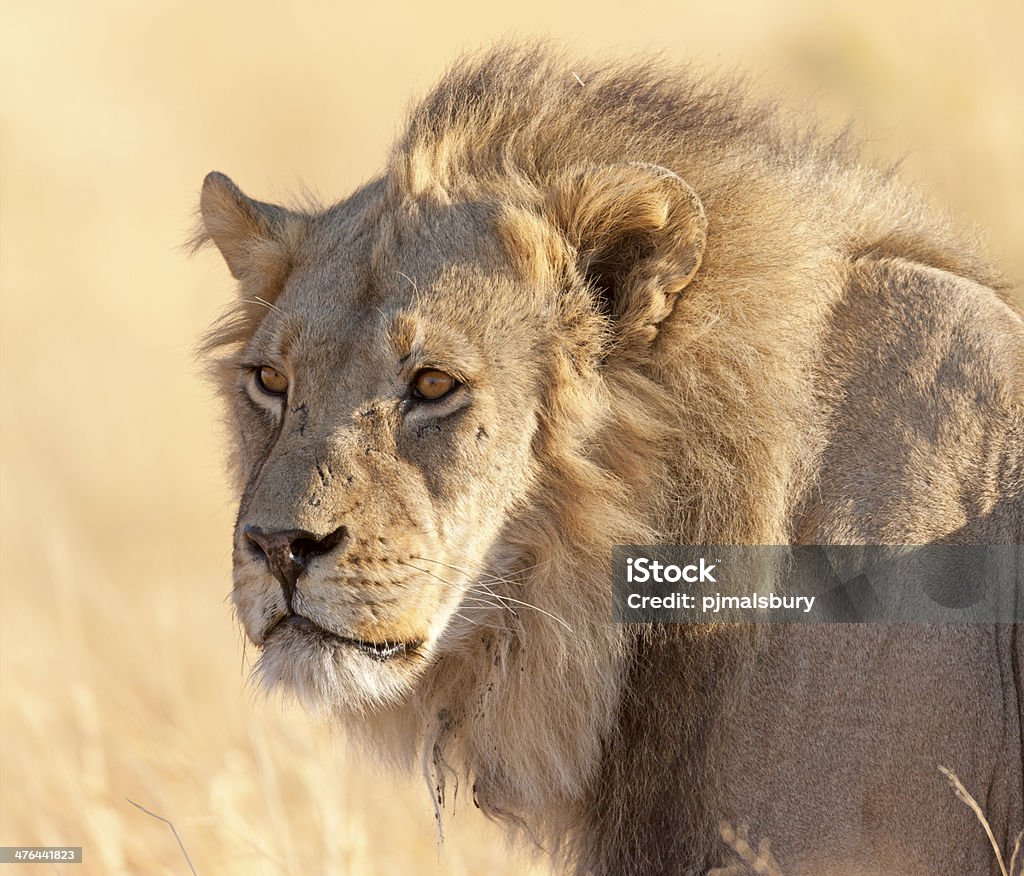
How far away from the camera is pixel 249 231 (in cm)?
482

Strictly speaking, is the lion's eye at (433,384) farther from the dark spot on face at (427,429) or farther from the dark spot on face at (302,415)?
the dark spot on face at (302,415)


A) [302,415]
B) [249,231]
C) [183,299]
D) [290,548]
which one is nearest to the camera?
[290,548]

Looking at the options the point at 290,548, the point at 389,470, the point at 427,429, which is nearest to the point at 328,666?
the point at 290,548

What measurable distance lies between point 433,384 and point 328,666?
826 millimetres

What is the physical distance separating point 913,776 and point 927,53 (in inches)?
553

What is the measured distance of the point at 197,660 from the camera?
9.59 metres

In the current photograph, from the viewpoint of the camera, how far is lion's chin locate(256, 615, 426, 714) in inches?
153

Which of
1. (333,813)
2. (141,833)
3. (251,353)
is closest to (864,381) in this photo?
(251,353)

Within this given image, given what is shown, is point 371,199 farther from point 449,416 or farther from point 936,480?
point 936,480

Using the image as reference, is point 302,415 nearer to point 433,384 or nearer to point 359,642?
point 433,384

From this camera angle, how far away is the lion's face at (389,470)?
3.87 meters
